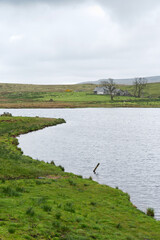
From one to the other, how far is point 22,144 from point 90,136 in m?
16.2

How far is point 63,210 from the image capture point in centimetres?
1734

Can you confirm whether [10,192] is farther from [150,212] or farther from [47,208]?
[150,212]

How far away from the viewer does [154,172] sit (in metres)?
32.2

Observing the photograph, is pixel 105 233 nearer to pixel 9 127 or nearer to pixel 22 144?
pixel 22 144

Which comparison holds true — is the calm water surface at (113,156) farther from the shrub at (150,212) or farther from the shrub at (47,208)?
the shrub at (47,208)

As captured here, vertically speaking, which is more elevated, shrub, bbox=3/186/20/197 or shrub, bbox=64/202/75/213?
shrub, bbox=3/186/20/197

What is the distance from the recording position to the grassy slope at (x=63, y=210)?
1369 centimetres

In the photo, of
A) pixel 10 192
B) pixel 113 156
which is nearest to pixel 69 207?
pixel 10 192

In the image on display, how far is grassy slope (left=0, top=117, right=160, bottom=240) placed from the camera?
44.9ft

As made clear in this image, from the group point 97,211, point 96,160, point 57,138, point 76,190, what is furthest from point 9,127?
point 97,211

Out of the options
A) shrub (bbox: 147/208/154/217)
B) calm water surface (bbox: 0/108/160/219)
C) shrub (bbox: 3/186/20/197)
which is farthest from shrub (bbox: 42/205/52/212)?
calm water surface (bbox: 0/108/160/219)

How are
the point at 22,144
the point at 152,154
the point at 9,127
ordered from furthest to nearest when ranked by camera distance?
the point at 9,127 < the point at 22,144 < the point at 152,154

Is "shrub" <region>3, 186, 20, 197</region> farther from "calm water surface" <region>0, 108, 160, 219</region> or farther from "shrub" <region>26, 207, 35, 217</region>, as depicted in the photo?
"calm water surface" <region>0, 108, 160, 219</region>

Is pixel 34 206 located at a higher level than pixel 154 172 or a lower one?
higher
